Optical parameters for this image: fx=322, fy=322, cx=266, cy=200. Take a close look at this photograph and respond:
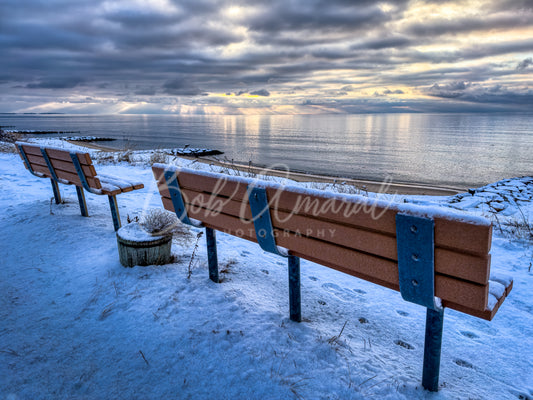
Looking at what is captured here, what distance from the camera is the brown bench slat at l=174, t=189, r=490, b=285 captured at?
64.3 inches

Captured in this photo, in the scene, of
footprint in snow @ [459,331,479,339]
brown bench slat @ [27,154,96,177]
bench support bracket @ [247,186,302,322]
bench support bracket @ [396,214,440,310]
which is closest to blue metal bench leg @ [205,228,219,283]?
bench support bracket @ [247,186,302,322]

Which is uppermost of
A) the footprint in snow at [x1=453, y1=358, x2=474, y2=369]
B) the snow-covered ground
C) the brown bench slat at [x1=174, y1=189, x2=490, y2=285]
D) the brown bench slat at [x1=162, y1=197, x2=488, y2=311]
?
the brown bench slat at [x1=174, y1=189, x2=490, y2=285]

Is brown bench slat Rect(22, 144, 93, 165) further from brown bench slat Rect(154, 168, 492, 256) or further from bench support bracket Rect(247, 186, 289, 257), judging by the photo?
bench support bracket Rect(247, 186, 289, 257)

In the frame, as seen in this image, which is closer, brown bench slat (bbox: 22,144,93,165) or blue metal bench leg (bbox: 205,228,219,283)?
blue metal bench leg (bbox: 205,228,219,283)

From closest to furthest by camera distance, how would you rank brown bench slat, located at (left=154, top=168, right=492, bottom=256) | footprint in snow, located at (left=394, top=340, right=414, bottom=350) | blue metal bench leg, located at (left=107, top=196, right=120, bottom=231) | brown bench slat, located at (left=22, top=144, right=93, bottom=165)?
brown bench slat, located at (left=154, top=168, right=492, bottom=256)
footprint in snow, located at (left=394, top=340, right=414, bottom=350)
brown bench slat, located at (left=22, top=144, right=93, bottom=165)
blue metal bench leg, located at (left=107, top=196, right=120, bottom=231)

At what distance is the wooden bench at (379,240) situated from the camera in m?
1.63

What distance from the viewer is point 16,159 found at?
38.8 feet

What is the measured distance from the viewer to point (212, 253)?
3.38m

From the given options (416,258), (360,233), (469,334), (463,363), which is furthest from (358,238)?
(469,334)

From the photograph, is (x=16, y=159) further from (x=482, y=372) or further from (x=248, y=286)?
(x=482, y=372)

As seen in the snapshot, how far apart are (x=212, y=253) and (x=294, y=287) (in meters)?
1.03

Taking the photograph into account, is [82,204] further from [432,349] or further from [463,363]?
[463,363]

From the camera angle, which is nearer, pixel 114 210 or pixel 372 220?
pixel 372 220

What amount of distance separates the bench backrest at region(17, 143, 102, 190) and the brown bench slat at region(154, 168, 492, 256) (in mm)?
2427
